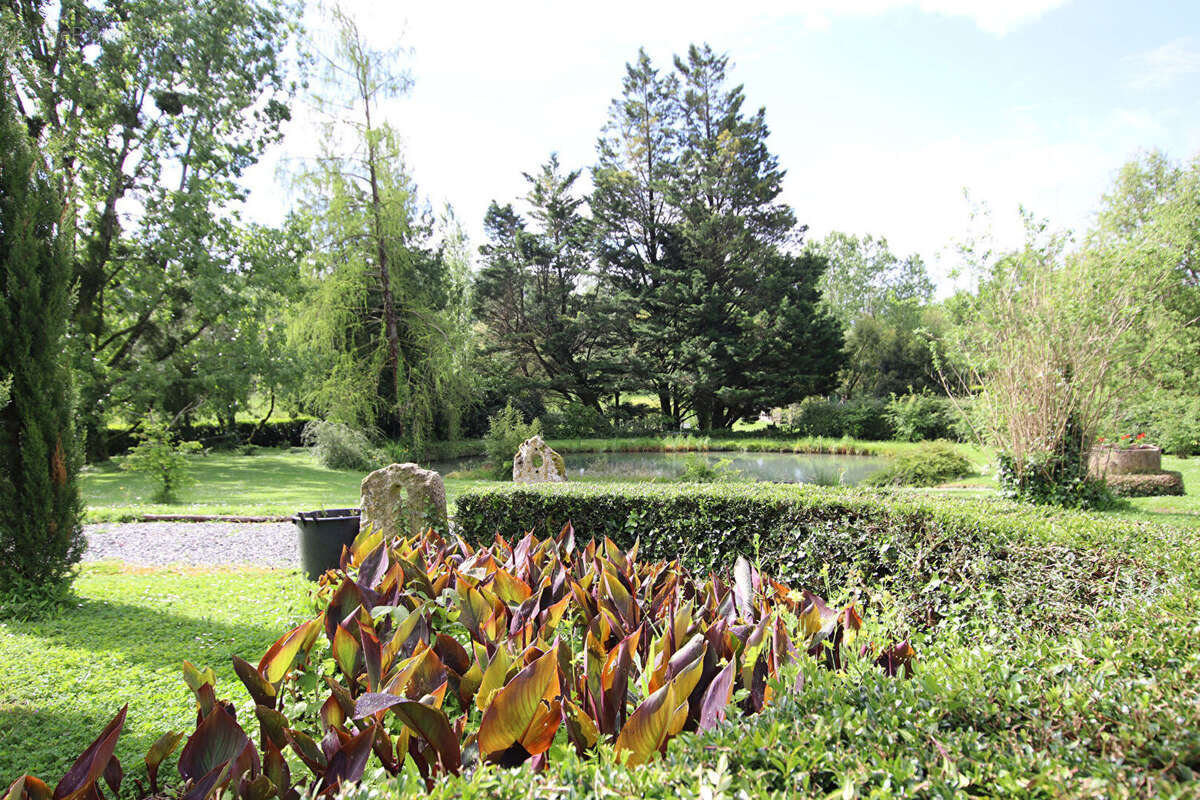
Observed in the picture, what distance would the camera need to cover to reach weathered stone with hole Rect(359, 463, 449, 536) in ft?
18.9

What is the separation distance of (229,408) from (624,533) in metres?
18.4

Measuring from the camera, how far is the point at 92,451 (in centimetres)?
1606

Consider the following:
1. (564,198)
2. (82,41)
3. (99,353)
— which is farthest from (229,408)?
(564,198)

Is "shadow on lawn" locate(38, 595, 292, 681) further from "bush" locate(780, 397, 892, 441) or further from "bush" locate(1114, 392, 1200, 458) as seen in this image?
"bush" locate(780, 397, 892, 441)

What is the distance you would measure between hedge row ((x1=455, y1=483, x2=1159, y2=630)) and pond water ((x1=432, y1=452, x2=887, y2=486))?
7.15 m

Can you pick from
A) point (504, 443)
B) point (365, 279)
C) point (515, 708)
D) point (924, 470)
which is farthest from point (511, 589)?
point (365, 279)

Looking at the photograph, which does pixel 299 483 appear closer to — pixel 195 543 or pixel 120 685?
pixel 195 543

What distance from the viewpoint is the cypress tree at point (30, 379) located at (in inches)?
169

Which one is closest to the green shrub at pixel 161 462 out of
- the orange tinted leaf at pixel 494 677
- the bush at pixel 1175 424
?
the orange tinted leaf at pixel 494 677

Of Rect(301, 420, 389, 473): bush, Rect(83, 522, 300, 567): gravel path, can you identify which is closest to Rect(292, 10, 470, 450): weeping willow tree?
Rect(301, 420, 389, 473): bush

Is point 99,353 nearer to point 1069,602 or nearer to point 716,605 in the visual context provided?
point 716,605

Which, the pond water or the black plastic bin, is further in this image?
the pond water

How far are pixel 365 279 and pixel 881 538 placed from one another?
1592 centimetres

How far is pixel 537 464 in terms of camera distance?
33.4ft
